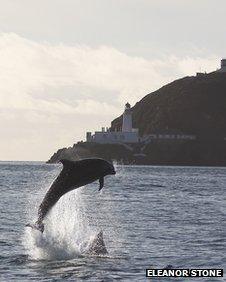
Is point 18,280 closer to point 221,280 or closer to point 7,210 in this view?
point 221,280

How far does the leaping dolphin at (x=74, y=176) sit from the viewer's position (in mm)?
32312

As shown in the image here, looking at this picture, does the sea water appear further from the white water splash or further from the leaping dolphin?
the leaping dolphin

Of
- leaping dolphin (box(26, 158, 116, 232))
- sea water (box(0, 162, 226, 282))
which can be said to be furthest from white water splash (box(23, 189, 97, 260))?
leaping dolphin (box(26, 158, 116, 232))

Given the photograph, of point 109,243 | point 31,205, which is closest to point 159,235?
point 109,243

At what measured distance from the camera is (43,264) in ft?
118

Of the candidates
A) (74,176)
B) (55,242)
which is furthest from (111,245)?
(74,176)

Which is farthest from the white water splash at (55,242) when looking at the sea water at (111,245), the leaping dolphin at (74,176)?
the leaping dolphin at (74,176)

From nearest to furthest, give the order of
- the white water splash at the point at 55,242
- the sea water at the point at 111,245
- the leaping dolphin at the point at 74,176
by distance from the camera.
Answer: the leaping dolphin at the point at 74,176 < the sea water at the point at 111,245 < the white water splash at the point at 55,242

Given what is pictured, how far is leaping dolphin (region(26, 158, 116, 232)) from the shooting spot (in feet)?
106

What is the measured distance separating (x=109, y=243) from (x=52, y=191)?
A: 1063 centimetres

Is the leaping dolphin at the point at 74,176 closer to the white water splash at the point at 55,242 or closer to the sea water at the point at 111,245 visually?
the white water splash at the point at 55,242

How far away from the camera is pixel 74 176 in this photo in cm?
3319

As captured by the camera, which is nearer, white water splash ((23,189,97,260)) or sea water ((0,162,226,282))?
sea water ((0,162,226,282))

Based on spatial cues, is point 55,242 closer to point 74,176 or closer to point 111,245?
point 111,245
